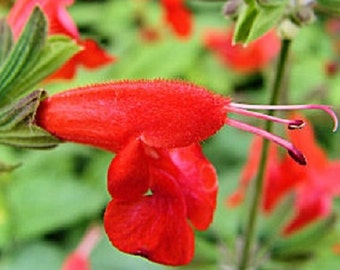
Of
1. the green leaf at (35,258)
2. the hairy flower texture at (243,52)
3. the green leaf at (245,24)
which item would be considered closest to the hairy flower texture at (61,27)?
the green leaf at (245,24)

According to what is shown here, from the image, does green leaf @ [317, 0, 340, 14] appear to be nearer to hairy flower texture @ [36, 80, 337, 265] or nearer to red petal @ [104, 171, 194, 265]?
hairy flower texture @ [36, 80, 337, 265]

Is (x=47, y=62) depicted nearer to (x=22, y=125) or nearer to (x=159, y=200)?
(x=22, y=125)

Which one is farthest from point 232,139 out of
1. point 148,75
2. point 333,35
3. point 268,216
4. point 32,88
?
point 32,88

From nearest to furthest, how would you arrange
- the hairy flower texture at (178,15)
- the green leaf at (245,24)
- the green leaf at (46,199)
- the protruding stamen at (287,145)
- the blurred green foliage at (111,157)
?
1. the protruding stamen at (287,145)
2. the green leaf at (245,24)
3. the hairy flower texture at (178,15)
4. the blurred green foliage at (111,157)
5. the green leaf at (46,199)

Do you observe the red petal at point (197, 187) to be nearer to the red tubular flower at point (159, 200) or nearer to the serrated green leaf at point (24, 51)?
the red tubular flower at point (159, 200)

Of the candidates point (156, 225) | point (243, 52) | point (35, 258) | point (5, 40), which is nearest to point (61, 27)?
point (5, 40)

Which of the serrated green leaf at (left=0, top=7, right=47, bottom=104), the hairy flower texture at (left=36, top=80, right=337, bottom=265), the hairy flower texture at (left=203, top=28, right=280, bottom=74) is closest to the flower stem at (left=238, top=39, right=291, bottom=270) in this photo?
the hairy flower texture at (left=36, top=80, right=337, bottom=265)
